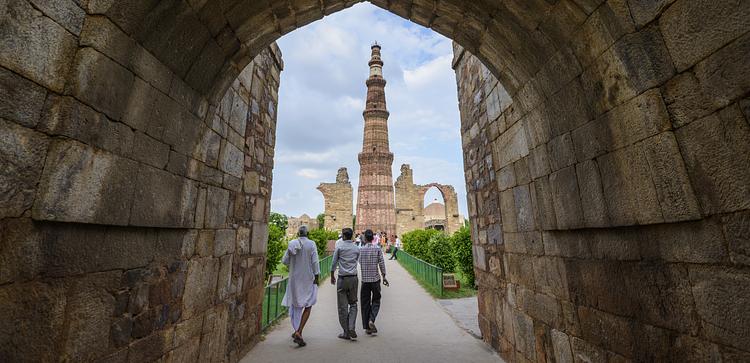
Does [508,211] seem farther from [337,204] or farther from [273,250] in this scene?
[337,204]

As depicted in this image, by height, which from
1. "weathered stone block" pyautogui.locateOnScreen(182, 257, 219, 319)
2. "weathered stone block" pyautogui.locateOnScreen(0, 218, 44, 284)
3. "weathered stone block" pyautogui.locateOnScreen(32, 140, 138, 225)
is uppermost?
"weathered stone block" pyautogui.locateOnScreen(32, 140, 138, 225)

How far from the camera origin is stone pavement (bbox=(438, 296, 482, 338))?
521cm

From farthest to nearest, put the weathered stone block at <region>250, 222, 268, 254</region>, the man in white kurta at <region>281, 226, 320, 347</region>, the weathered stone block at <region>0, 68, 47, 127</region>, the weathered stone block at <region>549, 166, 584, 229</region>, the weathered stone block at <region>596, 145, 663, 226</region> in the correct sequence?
1. the man in white kurta at <region>281, 226, 320, 347</region>
2. the weathered stone block at <region>250, 222, 268, 254</region>
3. the weathered stone block at <region>549, 166, 584, 229</region>
4. the weathered stone block at <region>596, 145, 663, 226</region>
5. the weathered stone block at <region>0, 68, 47, 127</region>

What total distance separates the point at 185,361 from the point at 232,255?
116 cm

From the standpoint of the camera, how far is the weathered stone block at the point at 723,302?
1408mm

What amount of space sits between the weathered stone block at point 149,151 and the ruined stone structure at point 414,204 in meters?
33.5

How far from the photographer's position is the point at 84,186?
1.61 meters

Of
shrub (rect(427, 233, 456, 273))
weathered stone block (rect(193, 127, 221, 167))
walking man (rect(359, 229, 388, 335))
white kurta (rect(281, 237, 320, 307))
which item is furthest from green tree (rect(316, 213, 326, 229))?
weathered stone block (rect(193, 127, 221, 167))

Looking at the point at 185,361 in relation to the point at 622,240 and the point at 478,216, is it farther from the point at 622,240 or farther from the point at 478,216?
the point at 478,216

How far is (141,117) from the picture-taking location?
1991 millimetres

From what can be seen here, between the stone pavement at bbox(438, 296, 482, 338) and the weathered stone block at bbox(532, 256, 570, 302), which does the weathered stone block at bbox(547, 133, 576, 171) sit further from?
the stone pavement at bbox(438, 296, 482, 338)

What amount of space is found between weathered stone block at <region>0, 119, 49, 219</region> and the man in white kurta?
3.37 meters

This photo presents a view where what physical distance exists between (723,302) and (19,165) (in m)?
3.17

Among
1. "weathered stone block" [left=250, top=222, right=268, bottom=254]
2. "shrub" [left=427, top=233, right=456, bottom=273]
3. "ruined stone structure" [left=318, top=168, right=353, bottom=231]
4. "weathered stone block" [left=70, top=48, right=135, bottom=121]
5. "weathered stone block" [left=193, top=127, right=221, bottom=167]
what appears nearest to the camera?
"weathered stone block" [left=70, top=48, right=135, bottom=121]
